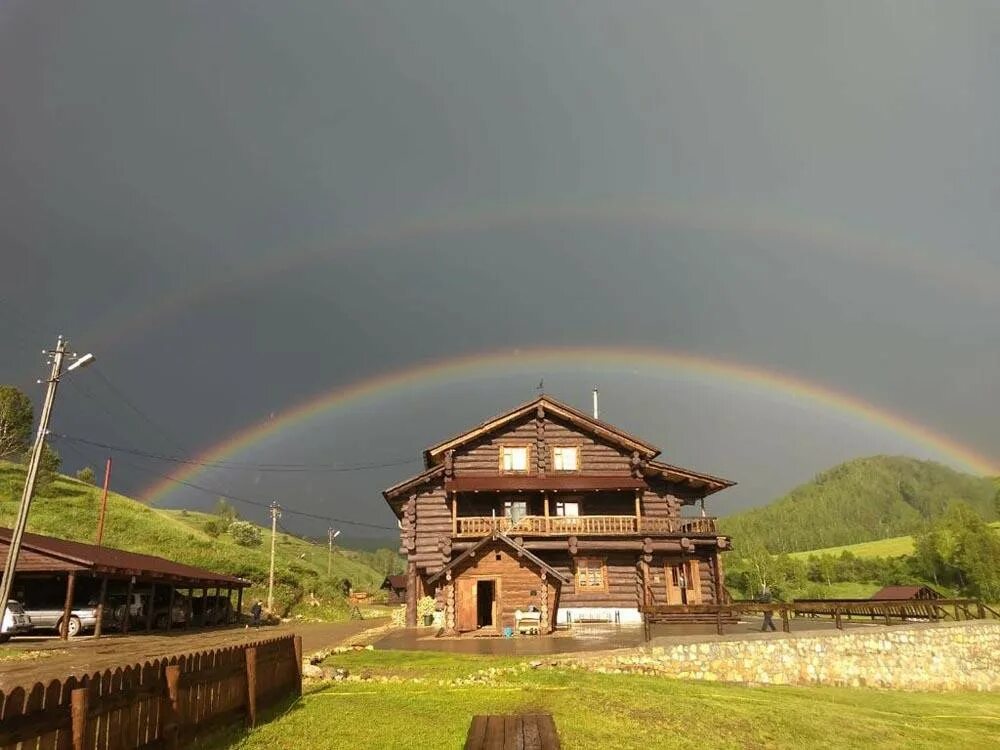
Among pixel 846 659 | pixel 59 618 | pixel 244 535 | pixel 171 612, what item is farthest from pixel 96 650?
pixel 244 535

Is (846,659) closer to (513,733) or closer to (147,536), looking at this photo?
(513,733)

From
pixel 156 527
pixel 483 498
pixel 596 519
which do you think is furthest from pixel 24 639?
pixel 156 527

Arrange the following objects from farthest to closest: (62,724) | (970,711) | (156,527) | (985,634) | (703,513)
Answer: (156,527)
(703,513)
(985,634)
(970,711)
(62,724)

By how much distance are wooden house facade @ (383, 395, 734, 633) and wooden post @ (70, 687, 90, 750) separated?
2503 cm

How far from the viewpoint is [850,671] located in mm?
22969

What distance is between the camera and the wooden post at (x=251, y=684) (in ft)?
34.0

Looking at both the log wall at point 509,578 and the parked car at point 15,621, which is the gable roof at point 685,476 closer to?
the log wall at point 509,578

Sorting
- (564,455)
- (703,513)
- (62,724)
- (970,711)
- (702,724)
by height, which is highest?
(564,455)

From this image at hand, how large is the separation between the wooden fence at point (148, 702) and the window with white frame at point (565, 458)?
2668 cm

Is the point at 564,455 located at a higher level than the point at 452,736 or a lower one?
higher

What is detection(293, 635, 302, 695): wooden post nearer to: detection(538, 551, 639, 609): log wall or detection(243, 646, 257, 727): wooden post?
detection(243, 646, 257, 727): wooden post

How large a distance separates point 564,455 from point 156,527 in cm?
4469

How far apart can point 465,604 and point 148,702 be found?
913 inches

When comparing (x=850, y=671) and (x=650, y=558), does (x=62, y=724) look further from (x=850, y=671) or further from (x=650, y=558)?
(x=650, y=558)
